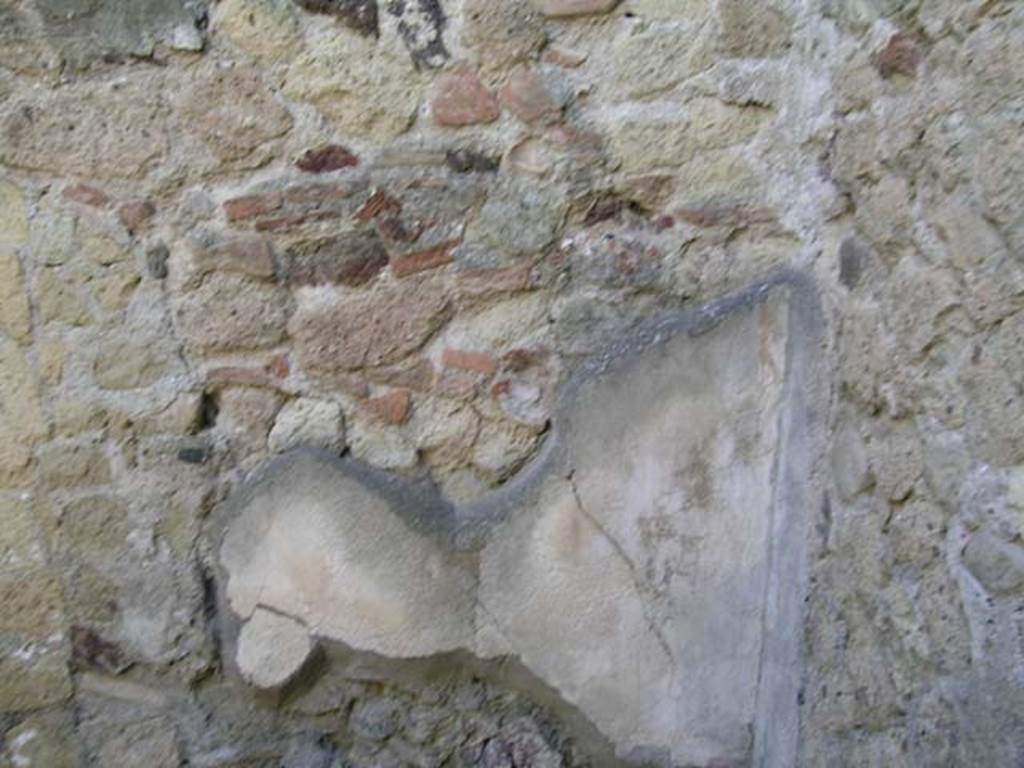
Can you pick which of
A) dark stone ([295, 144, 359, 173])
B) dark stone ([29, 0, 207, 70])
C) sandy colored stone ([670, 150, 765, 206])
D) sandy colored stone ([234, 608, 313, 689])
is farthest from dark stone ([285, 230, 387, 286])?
sandy colored stone ([234, 608, 313, 689])

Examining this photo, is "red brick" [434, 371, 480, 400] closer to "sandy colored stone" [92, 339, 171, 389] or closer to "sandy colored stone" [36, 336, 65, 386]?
"sandy colored stone" [92, 339, 171, 389]

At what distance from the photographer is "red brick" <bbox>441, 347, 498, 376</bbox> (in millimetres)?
2189

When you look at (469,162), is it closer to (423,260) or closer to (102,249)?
(423,260)

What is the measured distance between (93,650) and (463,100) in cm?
131

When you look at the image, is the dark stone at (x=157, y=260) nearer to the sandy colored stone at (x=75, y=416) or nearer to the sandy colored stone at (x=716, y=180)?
the sandy colored stone at (x=75, y=416)

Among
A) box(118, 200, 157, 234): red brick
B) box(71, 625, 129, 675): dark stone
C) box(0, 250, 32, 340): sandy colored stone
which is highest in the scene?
box(118, 200, 157, 234): red brick

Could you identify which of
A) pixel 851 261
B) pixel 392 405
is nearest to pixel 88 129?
pixel 392 405

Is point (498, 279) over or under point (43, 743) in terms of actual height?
over

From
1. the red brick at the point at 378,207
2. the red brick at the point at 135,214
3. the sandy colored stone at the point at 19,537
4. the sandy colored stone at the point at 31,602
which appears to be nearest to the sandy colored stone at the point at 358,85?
the red brick at the point at 378,207

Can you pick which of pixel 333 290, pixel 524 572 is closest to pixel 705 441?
pixel 524 572

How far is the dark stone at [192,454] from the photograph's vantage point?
2223mm

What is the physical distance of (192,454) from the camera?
2.22 metres

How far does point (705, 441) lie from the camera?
209cm

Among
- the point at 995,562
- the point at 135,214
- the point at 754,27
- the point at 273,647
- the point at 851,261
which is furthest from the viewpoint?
the point at 273,647
